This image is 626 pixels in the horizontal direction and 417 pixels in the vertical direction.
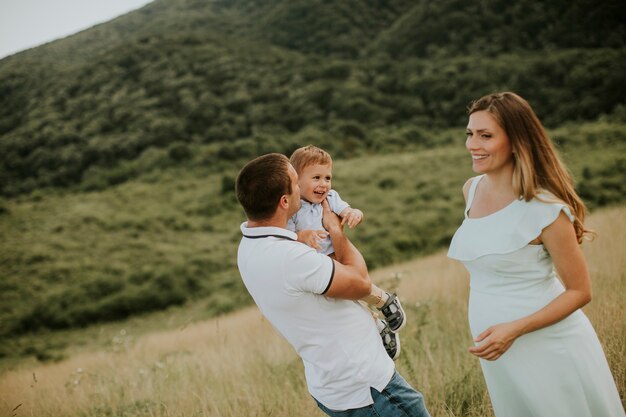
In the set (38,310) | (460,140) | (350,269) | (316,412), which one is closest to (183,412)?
(316,412)

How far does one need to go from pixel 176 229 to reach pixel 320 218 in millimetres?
23523

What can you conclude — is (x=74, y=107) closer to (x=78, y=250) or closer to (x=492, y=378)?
(x=78, y=250)

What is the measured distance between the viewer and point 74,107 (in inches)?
1614

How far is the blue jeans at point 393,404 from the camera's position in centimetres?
215

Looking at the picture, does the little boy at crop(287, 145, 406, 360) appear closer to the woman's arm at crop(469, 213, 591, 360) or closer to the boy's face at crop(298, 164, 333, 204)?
the boy's face at crop(298, 164, 333, 204)

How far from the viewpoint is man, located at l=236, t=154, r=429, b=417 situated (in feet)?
6.88

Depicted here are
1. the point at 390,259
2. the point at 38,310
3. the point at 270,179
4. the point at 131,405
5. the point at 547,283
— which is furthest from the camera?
the point at 390,259

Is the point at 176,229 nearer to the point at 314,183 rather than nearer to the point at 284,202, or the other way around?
the point at 314,183

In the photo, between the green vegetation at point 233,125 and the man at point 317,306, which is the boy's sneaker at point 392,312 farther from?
the green vegetation at point 233,125

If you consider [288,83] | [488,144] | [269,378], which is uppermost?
[288,83]

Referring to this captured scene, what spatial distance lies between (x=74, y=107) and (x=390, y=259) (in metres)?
34.0

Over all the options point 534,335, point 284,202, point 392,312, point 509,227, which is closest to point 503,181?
point 509,227

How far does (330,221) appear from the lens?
2482 mm

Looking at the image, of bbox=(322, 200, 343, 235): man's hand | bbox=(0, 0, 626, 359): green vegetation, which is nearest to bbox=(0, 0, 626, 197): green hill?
bbox=(0, 0, 626, 359): green vegetation
